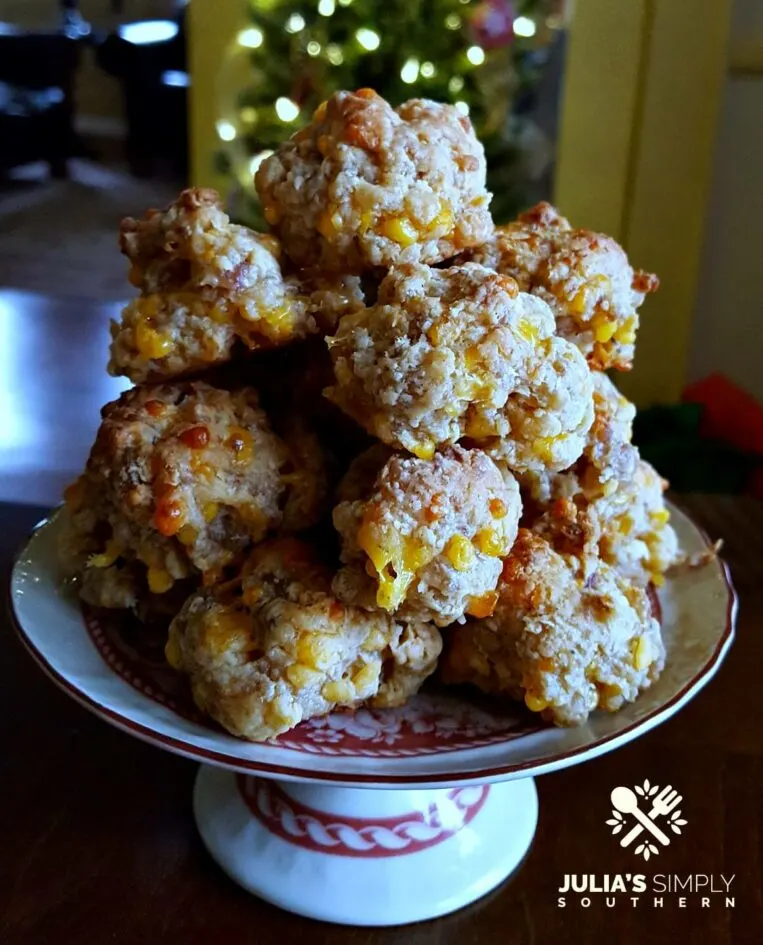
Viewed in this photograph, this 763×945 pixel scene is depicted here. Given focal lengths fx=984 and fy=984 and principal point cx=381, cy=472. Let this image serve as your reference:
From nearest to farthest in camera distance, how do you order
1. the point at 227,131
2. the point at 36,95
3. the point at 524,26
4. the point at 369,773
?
the point at 369,773, the point at 524,26, the point at 227,131, the point at 36,95

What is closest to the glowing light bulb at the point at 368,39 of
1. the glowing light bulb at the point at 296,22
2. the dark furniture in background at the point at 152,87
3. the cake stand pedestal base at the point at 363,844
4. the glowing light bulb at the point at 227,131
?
the glowing light bulb at the point at 296,22

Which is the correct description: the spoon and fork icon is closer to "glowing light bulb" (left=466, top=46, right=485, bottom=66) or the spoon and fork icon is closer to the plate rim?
the plate rim

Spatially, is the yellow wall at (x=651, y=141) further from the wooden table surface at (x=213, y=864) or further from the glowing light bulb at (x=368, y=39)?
the wooden table surface at (x=213, y=864)

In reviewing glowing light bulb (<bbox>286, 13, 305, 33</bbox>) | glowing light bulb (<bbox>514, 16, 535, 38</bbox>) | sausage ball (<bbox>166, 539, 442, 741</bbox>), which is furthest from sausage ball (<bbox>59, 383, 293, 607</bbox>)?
glowing light bulb (<bbox>514, 16, 535, 38</bbox>)

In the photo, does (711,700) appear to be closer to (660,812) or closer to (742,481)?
(660,812)

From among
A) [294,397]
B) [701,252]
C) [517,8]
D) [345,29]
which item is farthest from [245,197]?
[294,397]

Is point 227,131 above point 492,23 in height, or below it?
below

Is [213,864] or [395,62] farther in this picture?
[395,62]

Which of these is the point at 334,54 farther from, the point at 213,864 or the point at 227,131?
the point at 213,864

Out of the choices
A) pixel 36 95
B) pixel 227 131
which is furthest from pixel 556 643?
pixel 36 95
